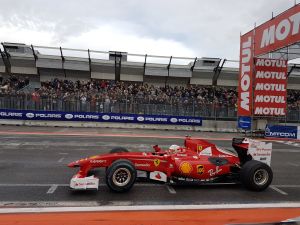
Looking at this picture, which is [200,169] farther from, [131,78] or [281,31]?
[131,78]

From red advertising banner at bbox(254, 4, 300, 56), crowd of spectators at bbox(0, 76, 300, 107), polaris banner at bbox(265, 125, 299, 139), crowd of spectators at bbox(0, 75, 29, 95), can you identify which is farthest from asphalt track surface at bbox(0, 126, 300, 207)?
crowd of spectators at bbox(0, 75, 29, 95)

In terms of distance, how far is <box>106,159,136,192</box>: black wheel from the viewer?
6962mm

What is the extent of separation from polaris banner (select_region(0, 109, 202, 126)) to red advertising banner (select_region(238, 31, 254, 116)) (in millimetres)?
3404

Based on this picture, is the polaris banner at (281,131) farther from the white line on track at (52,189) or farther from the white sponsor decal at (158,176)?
the white line on track at (52,189)

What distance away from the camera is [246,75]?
2323 cm

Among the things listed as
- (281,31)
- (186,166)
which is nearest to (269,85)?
(281,31)

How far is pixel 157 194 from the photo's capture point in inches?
290

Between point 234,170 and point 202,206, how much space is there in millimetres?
1712

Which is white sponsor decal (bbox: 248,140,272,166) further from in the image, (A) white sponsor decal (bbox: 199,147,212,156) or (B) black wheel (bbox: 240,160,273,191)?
(A) white sponsor decal (bbox: 199,147,212,156)

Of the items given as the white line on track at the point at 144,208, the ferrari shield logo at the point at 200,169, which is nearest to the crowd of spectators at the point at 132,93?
the ferrari shield logo at the point at 200,169

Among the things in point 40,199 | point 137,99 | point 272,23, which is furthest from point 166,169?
point 137,99

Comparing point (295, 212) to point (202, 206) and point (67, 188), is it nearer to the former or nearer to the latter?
point (202, 206)

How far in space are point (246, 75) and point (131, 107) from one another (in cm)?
794

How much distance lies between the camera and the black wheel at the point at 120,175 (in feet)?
22.8
